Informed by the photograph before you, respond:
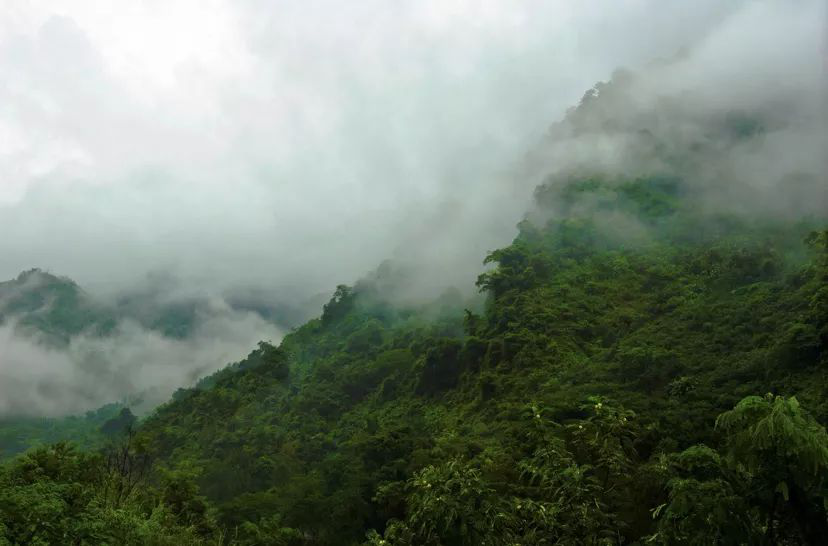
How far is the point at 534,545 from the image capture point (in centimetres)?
853

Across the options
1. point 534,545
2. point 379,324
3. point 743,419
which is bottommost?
point 534,545

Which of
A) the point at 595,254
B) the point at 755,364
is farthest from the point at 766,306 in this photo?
the point at 595,254

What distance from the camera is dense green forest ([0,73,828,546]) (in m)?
8.22

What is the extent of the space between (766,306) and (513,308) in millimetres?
18695

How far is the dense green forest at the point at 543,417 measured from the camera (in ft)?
27.0

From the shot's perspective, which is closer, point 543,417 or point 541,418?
point 541,418

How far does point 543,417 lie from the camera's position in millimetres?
14656

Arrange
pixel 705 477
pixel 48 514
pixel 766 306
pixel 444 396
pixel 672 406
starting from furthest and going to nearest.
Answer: pixel 444 396 < pixel 766 306 < pixel 672 406 < pixel 48 514 < pixel 705 477

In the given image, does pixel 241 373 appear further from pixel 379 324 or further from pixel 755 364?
pixel 755 364

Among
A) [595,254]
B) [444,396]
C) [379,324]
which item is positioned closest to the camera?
[444,396]

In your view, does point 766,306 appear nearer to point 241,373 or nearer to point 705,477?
point 705,477

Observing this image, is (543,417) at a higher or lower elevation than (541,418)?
higher

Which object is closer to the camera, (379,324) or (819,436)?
(819,436)

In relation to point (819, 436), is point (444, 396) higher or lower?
higher
